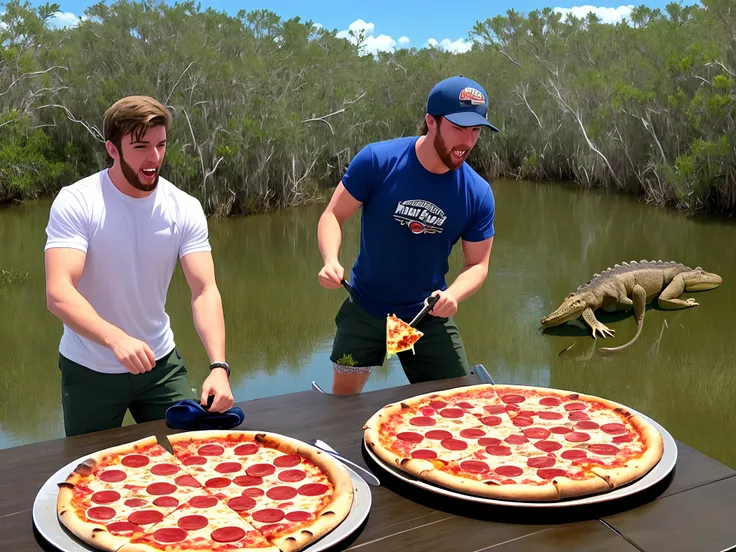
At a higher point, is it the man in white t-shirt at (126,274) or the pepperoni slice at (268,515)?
the man in white t-shirt at (126,274)

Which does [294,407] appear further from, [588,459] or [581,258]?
[581,258]

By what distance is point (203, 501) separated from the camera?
2422 millimetres

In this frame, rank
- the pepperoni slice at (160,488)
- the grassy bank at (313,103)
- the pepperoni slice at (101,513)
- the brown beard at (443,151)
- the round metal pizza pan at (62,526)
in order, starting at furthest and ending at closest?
the grassy bank at (313,103), the brown beard at (443,151), the pepperoni slice at (160,488), the pepperoni slice at (101,513), the round metal pizza pan at (62,526)

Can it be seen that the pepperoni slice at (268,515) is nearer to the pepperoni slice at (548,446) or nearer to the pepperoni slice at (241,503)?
the pepperoni slice at (241,503)

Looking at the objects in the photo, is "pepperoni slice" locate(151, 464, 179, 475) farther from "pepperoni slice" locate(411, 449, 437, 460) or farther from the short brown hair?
the short brown hair

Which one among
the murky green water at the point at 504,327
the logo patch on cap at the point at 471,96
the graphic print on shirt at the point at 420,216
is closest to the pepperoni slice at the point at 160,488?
the graphic print on shirt at the point at 420,216

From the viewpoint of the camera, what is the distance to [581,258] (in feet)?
45.0

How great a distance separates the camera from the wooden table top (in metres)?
2.19

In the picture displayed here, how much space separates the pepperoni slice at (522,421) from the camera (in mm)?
3012

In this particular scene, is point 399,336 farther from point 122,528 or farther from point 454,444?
point 122,528

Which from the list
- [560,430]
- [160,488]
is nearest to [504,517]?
[560,430]

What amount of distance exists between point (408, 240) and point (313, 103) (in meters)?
19.7

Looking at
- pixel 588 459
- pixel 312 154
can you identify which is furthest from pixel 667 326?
pixel 312 154

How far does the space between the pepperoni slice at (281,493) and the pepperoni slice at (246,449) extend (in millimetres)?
233
